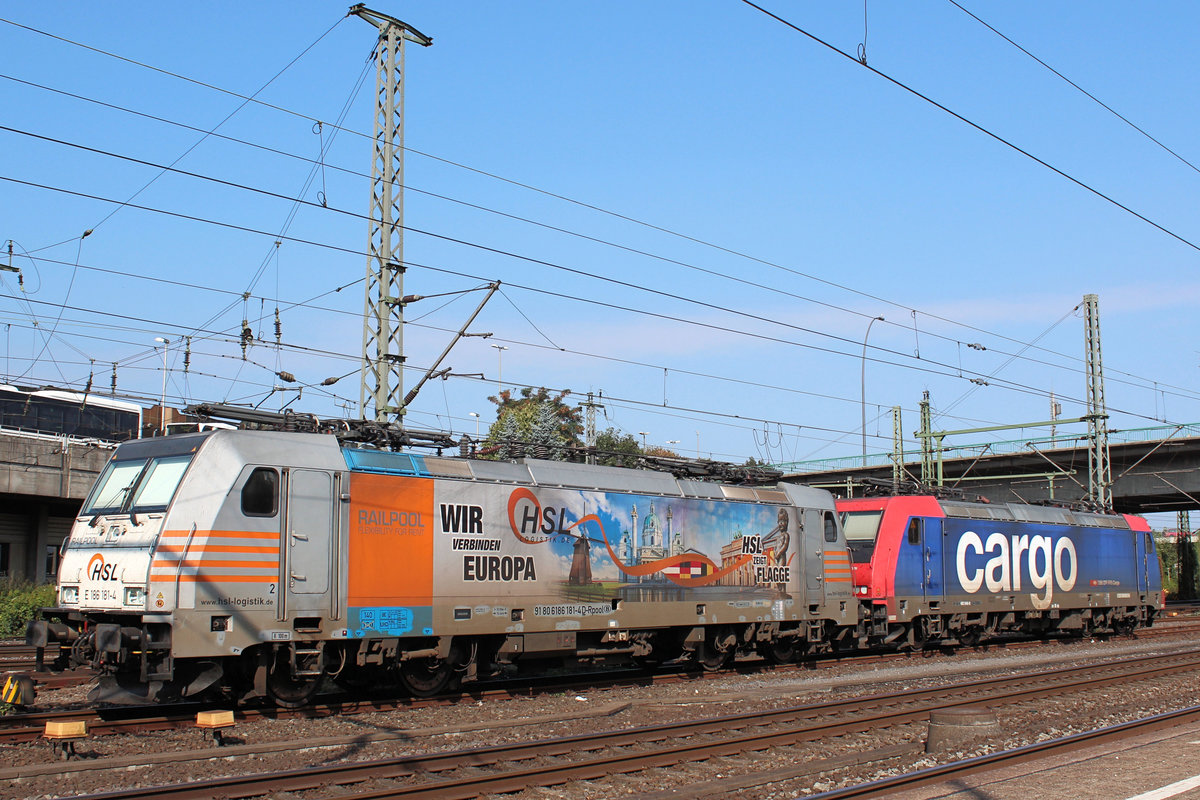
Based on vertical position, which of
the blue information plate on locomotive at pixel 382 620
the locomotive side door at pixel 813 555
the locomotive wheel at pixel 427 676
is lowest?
the locomotive wheel at pixel 427 676

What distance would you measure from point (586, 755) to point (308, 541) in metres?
4.90

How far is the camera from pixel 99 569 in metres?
13.3

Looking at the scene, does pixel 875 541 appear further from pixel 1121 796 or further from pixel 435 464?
pixel 1121 796

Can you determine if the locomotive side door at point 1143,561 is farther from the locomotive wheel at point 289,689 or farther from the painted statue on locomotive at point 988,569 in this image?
the locomotive wheel at point 289,689

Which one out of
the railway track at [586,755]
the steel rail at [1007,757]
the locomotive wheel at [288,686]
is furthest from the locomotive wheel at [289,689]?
the steel rail at [1007,757]

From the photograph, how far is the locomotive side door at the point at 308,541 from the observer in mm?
13648

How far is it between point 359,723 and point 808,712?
18.8ft

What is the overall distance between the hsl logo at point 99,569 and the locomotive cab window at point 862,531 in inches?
611

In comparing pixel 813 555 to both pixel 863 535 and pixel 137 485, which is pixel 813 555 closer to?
pixel 863 535

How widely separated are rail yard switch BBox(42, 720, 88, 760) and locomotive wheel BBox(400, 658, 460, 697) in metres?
5.07

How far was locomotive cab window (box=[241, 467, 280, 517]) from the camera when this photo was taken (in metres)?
13.4

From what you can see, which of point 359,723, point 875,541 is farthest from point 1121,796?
point 875,541

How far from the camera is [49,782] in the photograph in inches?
388

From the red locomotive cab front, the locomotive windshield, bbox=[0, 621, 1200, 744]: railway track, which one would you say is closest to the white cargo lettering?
the red locomotive cab front
